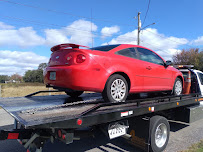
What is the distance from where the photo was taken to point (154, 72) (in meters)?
4.60

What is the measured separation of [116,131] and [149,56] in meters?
2.45

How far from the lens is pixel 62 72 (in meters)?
3.16

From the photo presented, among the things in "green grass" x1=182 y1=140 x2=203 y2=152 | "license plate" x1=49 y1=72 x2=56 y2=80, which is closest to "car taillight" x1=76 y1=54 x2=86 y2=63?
"license plate" x1=49 y1=72 x2=56 y2=80

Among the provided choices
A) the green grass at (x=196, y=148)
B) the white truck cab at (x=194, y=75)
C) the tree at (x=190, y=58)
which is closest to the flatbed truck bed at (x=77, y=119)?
the green grass at (x=196, y=148)

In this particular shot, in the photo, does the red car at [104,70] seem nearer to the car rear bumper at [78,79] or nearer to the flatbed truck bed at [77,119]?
the car rear bumper at [78,79]

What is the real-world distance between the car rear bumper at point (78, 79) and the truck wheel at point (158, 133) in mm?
1326

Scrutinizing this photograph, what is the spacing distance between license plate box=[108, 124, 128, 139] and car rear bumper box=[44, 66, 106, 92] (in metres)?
0.73

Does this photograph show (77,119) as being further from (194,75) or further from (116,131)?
(194,75)

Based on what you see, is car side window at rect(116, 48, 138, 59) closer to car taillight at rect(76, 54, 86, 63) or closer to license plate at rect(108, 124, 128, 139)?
car taillight at rect(76, 54, 86, 63)

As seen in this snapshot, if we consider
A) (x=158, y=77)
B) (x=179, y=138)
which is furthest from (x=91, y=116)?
(x=179, y=138)

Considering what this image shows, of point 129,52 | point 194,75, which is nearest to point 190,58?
point 194,75

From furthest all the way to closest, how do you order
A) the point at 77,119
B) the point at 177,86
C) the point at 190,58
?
the point at 190,58
the point at 177,86
the point at 77,119

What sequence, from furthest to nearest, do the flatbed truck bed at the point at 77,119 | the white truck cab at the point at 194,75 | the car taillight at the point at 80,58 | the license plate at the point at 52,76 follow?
the white truck cab at the point at 194,75
the license plate at the point at 52,76
the car taillight at the point at 80,58
the flatbed truck bed at the point at 77,119

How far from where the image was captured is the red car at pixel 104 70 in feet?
10.2
